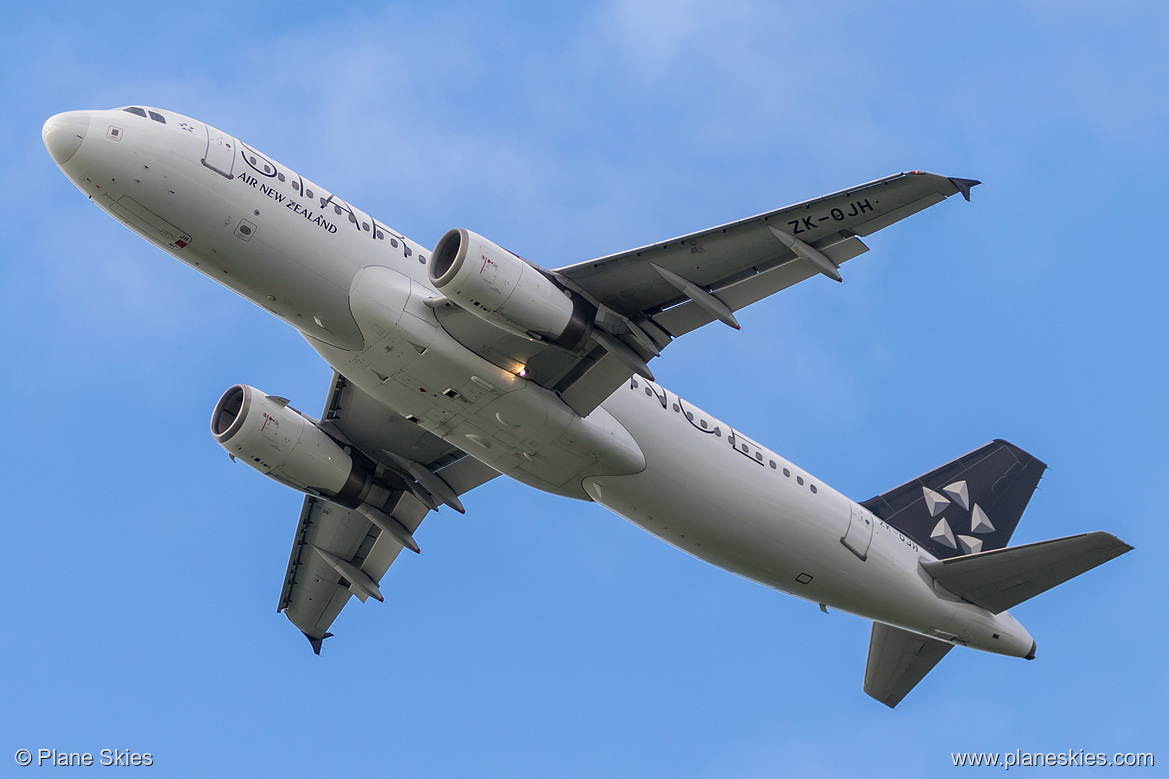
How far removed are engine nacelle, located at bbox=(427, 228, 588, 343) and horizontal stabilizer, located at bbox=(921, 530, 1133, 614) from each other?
12.7 meters

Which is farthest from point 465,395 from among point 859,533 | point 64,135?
point 859,533

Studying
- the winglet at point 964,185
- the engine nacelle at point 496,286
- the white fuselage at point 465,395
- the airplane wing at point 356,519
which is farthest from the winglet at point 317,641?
the winglet at point 964,185

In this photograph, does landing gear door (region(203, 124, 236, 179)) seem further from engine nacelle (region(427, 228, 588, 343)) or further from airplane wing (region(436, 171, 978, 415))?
airplane wing (region(436, 171, 978, 415))

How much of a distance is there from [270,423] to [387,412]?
112 inches

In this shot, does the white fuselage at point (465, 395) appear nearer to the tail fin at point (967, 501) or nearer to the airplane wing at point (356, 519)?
the tail fin at point (967, 501)

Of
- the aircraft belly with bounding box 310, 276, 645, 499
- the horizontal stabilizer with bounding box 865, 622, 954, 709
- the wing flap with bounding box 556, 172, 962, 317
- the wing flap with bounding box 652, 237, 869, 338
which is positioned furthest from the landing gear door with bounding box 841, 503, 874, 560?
the wing flap with bounding box 556, 172, 962, 317

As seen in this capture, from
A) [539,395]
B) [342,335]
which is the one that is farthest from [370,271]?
[539,395]

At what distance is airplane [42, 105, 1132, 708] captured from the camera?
75.3 feet

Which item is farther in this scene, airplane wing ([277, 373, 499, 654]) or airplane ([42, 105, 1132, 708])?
airplane wing ([277, 373, 499, 654])

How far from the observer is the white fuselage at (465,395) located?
76.0 ft

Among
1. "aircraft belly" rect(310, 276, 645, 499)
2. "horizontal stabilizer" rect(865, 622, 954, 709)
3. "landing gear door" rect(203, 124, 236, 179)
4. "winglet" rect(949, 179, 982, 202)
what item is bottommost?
"horizontal stabilizer" rect(865, 622, 954, 709)

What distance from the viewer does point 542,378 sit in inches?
988

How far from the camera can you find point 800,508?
2783 cm

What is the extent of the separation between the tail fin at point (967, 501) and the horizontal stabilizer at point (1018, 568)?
5.04 ft
